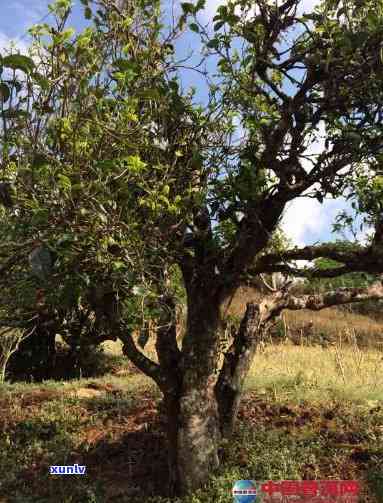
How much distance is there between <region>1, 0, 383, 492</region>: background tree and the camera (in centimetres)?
358

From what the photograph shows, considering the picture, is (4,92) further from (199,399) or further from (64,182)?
(199,399)

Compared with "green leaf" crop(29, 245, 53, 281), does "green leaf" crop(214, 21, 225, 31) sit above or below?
above

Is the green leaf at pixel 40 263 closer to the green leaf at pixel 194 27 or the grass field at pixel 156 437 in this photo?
the green leaf at pixel 194 27

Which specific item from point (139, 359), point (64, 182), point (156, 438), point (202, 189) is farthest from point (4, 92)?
point (156, 438)

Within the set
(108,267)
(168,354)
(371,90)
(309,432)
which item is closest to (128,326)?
(168,354)

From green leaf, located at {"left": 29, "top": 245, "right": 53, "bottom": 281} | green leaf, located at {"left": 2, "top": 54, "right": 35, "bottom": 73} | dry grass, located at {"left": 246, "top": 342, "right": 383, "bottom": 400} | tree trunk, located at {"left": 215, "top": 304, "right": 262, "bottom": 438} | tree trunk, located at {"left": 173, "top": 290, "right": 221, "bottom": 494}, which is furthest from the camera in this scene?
dry grass, located at {"left": 246, "top": 342, "right": 383, "bottom": 400}

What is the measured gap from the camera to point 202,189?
4672mm

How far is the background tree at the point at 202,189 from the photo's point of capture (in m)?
3.58

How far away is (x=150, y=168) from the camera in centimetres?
442

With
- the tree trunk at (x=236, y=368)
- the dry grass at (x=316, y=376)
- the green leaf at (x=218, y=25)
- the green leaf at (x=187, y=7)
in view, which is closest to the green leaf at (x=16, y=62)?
the green leaf at (x=187, y=7)

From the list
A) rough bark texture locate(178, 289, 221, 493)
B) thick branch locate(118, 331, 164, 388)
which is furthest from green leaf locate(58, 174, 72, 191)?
rough bark texture locate(178, 289, 221, 493)

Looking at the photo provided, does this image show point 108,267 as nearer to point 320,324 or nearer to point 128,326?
point 128,326

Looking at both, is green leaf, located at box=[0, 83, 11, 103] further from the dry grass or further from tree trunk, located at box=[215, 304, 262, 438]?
the dry grass

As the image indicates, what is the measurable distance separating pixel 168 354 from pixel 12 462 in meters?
3.02
